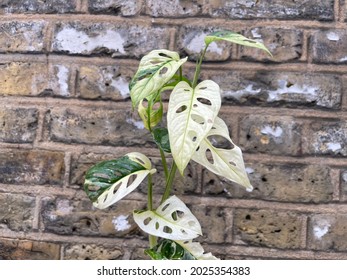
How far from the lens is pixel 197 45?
1318 mm

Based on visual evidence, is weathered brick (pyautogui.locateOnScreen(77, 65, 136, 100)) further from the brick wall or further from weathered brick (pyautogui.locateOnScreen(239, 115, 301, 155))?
weathered brick (pyautogui.locateOnScreen(239, 115, 301, 155))

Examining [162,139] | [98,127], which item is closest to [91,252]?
[98,127]

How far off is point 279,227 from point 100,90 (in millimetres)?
630

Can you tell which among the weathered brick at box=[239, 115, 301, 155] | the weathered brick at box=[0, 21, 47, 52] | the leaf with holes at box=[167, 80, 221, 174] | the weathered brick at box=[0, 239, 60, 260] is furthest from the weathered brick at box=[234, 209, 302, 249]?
the weathered brick at box=[0, 21, 47, 52]

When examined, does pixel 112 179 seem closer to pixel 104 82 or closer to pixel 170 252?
pixel 170 252

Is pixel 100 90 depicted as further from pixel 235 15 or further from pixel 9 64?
pixel 235 15

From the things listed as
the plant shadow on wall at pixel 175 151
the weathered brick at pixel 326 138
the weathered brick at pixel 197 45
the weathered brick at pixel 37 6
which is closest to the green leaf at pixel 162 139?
the plant shadow on wall at pixel 175 151

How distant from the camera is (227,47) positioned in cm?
131

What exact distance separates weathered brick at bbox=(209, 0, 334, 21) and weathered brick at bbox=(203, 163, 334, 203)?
42cm

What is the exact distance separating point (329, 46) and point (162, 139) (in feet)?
1.92

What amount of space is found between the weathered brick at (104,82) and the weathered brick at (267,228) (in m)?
0.48

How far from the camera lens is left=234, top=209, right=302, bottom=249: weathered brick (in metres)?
1.26
